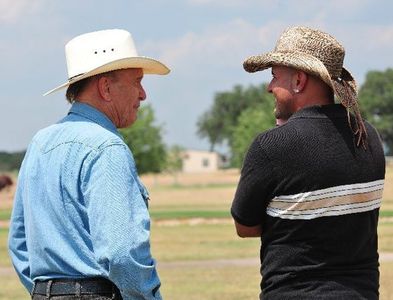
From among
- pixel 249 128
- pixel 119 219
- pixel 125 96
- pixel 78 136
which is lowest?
pixel 249 128

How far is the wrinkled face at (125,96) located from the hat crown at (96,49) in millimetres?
79

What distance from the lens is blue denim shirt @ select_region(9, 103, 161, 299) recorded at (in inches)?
142

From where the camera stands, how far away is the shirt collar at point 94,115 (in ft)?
12.8

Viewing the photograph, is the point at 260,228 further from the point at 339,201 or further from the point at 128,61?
the point at 128,61

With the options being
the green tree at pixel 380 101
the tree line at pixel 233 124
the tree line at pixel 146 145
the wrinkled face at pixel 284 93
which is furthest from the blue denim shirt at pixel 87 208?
the green tree at pixel 380 101

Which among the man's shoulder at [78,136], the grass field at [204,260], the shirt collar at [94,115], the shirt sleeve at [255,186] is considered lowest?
the grass field at [204,260]

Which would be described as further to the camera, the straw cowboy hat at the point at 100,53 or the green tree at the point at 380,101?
the green tree at the point at 380,101

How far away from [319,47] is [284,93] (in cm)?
26

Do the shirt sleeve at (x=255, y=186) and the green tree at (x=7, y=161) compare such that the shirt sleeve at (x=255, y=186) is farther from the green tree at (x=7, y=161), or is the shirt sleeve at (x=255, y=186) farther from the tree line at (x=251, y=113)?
the green tree at (x=7, y=161)

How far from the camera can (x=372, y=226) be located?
13.6 feet

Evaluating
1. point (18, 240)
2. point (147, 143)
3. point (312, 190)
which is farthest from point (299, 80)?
point (147, 143)

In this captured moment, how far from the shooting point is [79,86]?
4.00 meters

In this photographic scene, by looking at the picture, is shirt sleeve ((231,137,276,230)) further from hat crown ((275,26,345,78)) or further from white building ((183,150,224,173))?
white building ((183,150,224,173))

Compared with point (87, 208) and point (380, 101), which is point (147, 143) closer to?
point (380, 101)
